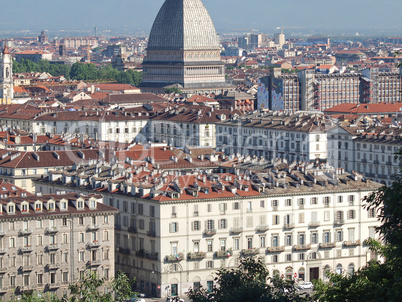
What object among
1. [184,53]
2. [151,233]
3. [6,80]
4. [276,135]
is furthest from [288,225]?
[184,53]

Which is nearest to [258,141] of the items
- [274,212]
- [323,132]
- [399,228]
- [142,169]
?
[323,132]

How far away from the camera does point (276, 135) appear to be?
320 feet

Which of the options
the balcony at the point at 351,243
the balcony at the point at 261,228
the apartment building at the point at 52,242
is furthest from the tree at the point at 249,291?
the balcony at the point at 351,243

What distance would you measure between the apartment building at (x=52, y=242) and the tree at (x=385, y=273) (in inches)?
956

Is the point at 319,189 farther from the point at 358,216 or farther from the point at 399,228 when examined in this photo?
the point at 399,228

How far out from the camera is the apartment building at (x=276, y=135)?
3684 inches

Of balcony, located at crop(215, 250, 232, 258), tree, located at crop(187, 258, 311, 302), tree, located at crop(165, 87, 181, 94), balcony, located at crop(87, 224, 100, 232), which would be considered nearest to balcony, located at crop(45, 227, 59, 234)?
balcony, located at crop(87, 224, 100, 232)

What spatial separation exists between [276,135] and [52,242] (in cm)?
4360

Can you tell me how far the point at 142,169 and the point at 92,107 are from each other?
6286cm

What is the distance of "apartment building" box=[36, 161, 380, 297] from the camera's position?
59.0 meters

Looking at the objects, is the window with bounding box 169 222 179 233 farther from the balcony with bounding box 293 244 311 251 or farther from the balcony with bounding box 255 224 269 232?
the balcony with bounding box 293 244 311 251

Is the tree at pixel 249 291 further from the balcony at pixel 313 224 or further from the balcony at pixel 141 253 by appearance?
the balcony at pixel 313 224

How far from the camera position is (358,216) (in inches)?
2472

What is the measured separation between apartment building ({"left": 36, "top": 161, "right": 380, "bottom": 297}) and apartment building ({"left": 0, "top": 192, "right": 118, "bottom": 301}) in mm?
2475
